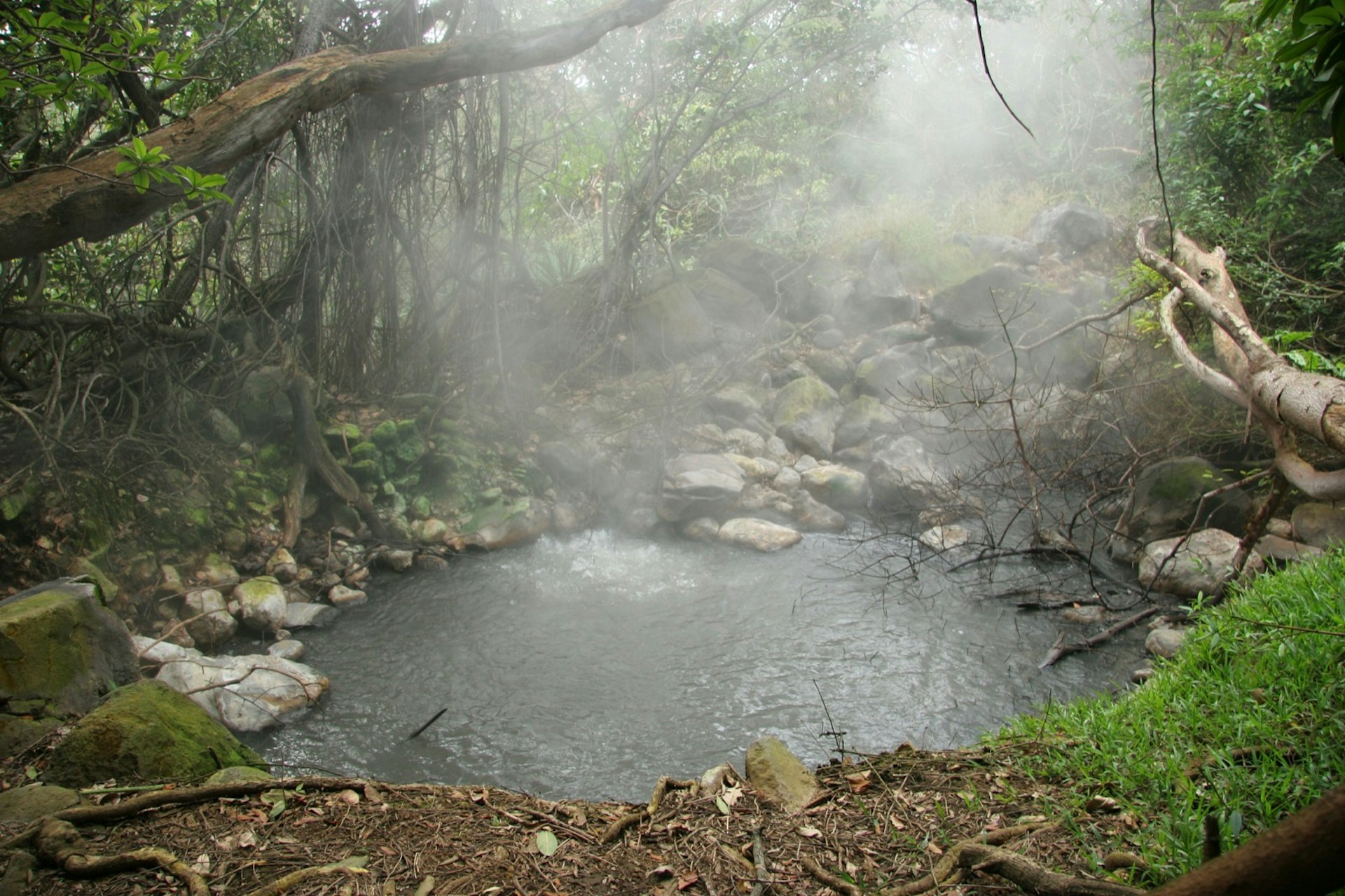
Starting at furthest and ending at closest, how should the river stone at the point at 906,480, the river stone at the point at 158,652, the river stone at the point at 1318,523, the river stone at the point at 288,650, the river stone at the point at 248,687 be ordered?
the river stone at the point at 906,480, the river stone at the point at 288,650, the river stone at the point at 1318,523, the river stone at the point at 158,652, the river stone at the point at 248,687

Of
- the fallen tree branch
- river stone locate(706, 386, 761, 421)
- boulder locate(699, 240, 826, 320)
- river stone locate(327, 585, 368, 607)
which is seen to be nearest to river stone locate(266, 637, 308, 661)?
river stone locate(327, 585, 368, 607)

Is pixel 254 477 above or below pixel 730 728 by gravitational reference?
above

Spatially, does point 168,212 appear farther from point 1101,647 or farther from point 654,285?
point 1101,647

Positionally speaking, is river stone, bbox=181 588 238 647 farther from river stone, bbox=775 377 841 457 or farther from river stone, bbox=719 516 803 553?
river stone, bbox=775 377 841 457

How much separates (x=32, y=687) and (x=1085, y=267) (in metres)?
12.6

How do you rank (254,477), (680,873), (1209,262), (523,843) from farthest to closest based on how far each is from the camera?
(254,477) → (1209,262) → (523,843) → (680,873)

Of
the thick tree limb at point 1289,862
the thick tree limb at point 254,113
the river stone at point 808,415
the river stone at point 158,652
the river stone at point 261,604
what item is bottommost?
the river stone at point 808,415

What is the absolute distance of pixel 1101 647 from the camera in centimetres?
520

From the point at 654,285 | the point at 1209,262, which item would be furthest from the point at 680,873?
the point at 654,285

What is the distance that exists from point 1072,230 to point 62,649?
41.9ft

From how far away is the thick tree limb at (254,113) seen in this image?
2.69 metres

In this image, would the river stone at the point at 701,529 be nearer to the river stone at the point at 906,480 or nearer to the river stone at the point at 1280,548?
the river stone at the point at 906,480

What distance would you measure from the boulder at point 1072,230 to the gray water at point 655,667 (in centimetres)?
708

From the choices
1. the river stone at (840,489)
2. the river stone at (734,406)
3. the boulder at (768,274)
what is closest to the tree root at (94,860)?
the river stone at (840,489)
